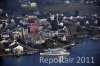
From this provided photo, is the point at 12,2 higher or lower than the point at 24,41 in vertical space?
higher

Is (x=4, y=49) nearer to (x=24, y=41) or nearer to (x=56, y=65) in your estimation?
(x=24, y=41)

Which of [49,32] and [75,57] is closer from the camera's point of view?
[75,57]

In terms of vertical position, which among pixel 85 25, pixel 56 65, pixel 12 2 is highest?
pixel 12 2

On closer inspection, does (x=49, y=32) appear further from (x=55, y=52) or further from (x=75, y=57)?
(x=75, y=57)

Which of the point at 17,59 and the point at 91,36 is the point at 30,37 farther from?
the point at 91,36

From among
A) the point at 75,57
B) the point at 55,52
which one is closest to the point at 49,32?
the point at 55,52

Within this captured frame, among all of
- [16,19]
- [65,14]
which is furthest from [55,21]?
[16,19]
